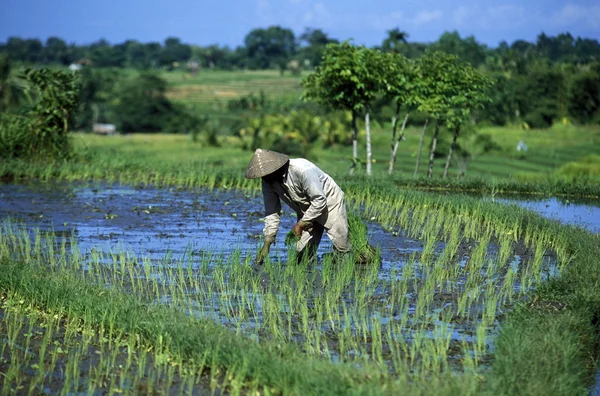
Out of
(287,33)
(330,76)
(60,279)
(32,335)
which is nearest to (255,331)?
(32,335)

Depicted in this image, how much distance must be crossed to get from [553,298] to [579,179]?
11.0m

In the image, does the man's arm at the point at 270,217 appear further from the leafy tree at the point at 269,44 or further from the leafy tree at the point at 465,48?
the leafy tree at the point at 269,44

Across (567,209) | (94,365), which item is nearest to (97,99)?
(567,209)

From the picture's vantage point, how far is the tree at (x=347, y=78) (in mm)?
16188

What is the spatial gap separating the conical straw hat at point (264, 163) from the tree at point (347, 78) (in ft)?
29.0

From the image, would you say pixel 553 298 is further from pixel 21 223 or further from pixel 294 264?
pixel 21 223

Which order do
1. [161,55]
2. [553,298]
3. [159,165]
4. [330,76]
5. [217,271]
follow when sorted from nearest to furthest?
[553,298] → [217,271] → [330,76] → [159,165] → [161,55]

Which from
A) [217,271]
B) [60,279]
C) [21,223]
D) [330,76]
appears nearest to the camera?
[60,279]

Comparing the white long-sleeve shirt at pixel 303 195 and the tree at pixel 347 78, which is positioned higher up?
the tree at pixel 347 78

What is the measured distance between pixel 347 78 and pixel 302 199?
8923 millimetres

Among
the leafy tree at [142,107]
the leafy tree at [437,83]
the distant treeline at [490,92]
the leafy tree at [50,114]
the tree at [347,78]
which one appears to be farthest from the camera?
the leafy tree at [142,107]

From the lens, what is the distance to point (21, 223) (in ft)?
36.1

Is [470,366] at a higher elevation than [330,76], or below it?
below

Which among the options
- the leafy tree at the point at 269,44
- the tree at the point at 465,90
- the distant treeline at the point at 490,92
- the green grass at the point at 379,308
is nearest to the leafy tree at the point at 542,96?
the distant treeline at the point at 490,92
